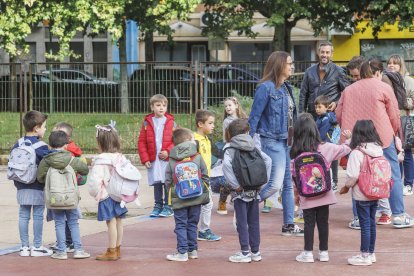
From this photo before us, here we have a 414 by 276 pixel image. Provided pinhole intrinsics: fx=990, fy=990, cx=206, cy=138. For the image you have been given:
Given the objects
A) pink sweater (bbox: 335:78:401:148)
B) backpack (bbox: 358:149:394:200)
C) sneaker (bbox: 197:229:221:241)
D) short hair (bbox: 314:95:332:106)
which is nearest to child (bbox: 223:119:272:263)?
backpack (bbox: 358:149:394:200)

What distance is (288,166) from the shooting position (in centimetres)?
1016

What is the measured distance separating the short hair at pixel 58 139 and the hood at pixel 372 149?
8.96 feet

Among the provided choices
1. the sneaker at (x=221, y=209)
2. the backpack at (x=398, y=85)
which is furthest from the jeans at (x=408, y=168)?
the sneaker at (x=221, y=209)

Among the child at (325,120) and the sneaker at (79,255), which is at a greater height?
the child at (325,120)

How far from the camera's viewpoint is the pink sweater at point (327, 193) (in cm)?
872

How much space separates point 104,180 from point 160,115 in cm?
296

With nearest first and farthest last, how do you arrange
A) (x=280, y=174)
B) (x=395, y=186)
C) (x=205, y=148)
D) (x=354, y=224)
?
(x=280, y=174) → (x=205, y=148) → (x=395, y=186) → (x=354, y=224)

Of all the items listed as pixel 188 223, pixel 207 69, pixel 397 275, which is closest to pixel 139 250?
pixel 188 223

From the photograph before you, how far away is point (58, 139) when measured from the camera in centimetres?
915

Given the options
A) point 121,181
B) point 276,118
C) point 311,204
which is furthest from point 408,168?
point 121,181

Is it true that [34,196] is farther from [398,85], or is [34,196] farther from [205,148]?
[398,85]

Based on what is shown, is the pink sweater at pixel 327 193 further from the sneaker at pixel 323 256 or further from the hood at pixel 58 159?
the hood at pixel 58 159

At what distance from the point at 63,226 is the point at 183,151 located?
1.32m

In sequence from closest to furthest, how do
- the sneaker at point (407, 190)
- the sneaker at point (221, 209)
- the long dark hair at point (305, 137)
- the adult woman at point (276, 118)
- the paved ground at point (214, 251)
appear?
the paved ground at point (214, 251)
the long dark hair at point (305, 137)
the adult woman at point (276, 118)
the sneaker at point (221, 209)
the sneaker at point (407, 190)
